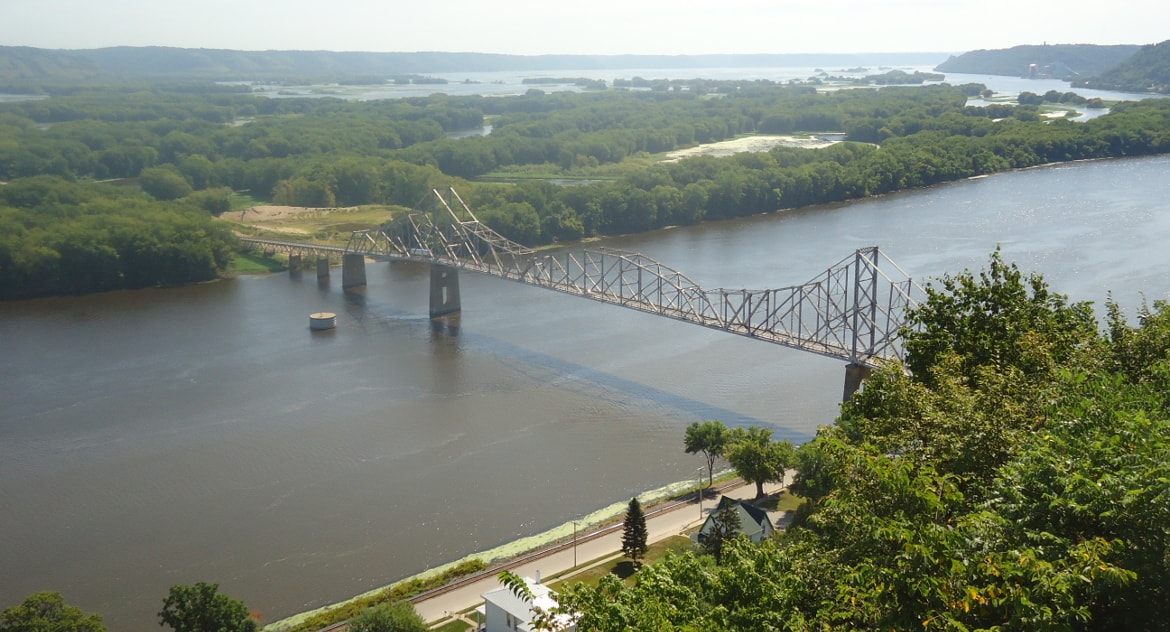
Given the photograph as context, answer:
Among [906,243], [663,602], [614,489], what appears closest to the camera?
[663,602]

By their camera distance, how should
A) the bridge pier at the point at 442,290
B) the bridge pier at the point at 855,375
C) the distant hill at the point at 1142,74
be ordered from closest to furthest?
1. the bridge pier at the point at 855,375
2. the bridge pier at the point at 442,290
3. the distant hill at the point at 1142,74

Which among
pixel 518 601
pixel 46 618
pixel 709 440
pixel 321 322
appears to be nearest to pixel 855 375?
pixel 709 440

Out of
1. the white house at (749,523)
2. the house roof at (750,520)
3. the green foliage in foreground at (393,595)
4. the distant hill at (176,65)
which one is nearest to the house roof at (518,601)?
the green foliage in foreground at (393,595)

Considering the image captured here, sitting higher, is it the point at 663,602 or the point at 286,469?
the point at 663,602

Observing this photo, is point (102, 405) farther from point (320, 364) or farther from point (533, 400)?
point (533, 400)

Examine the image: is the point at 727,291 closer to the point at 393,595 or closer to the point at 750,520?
the point at 750,520

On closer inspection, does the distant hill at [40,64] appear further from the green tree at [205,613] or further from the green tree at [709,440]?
the green tree at [205,613]

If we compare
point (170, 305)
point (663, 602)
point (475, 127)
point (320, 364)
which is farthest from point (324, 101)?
point (663, 602)
